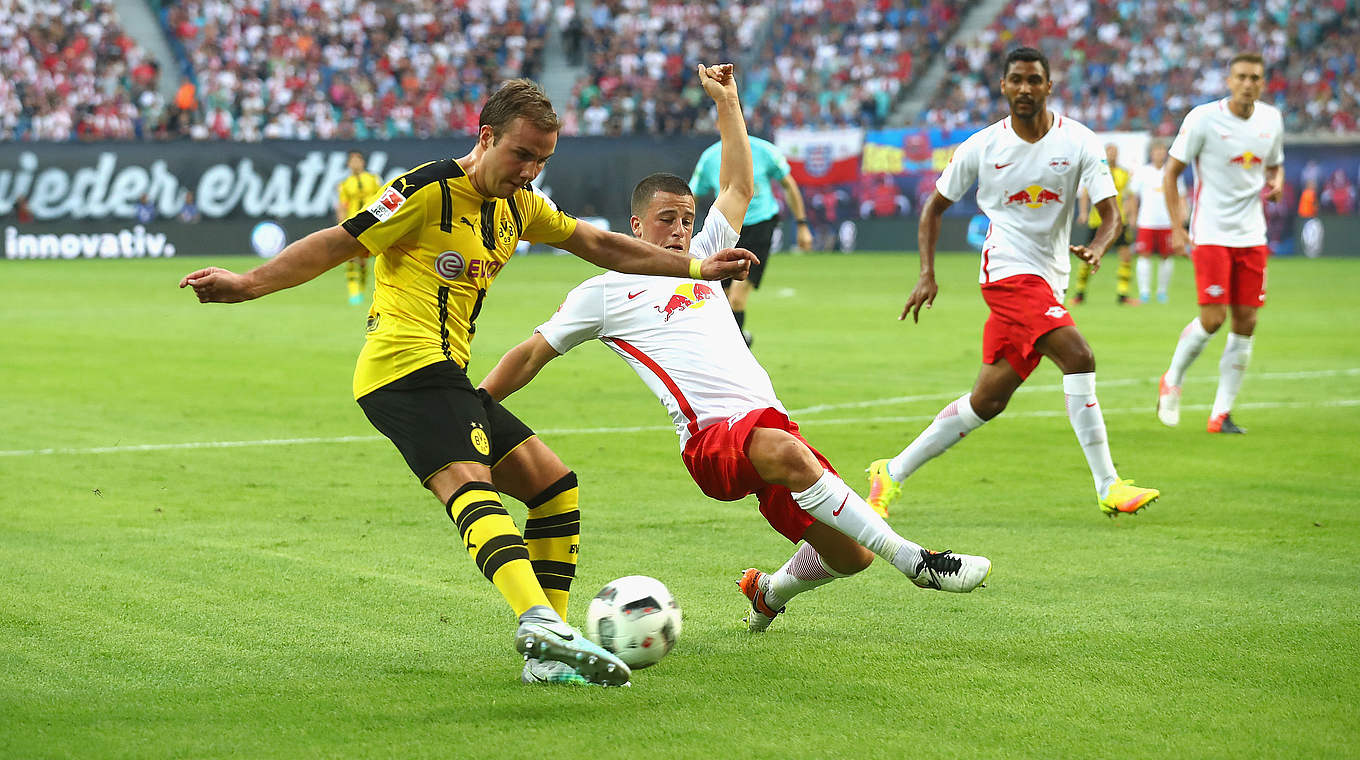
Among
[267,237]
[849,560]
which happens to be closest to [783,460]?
[849,560]

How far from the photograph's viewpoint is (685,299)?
5355mm

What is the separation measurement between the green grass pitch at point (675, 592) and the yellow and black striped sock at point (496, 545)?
12.5 inches

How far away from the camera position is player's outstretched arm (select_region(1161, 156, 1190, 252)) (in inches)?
393

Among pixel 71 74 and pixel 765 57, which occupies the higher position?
pixel 71 74

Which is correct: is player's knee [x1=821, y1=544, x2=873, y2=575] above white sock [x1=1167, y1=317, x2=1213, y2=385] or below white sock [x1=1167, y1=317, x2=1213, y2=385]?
above

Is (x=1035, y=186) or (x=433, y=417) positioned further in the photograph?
(x=1035, y=186)

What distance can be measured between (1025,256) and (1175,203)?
121 inches

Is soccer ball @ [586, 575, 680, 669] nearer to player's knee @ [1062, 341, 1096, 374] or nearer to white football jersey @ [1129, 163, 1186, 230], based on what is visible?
player's knee @ [1062, 341, 1096, 374]

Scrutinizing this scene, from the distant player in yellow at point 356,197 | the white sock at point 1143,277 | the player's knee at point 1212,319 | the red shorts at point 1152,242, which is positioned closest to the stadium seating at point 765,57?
the red shorts at point 1152,242

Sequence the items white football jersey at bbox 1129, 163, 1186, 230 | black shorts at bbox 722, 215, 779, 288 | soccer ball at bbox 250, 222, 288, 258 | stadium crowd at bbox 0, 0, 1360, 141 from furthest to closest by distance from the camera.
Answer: stadium crowd at bbox 0, 0, 1360, 141
soccer ball at bbox 250, 222, 288, 258
white football jersey at bbox 1129, 163, 1186, 230
black shorts at bbox 722, 215, 779, 288

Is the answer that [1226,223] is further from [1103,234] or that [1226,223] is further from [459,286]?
[459,286]

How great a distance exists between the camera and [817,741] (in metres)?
3.99

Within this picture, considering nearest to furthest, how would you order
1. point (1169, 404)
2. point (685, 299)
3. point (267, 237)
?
point (685, 299)
point (1169, 404)
point (267, 237)

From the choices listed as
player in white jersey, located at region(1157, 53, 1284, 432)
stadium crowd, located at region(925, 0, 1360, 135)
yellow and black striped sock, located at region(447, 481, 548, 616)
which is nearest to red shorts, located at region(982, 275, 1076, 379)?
player in white jersey, located at region(1157, 53, 1284, 432)
